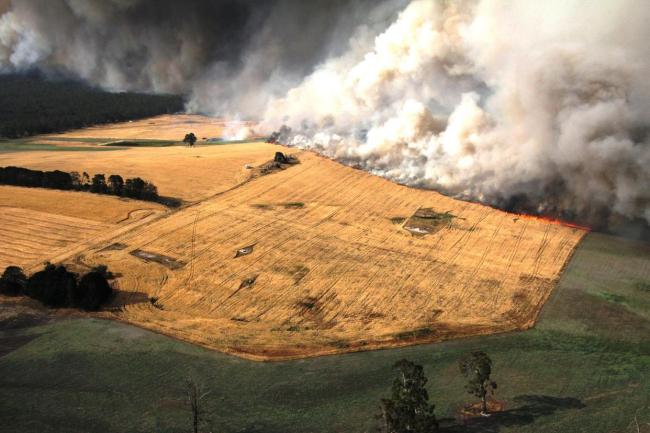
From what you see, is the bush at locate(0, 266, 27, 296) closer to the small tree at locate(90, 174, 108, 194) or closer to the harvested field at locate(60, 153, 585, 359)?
the harvested field at locate(60, 153, 585, 359)

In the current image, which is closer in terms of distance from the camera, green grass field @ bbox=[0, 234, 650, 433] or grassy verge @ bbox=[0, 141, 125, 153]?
green grass field @ bbox=[0, 234, 650, 433]

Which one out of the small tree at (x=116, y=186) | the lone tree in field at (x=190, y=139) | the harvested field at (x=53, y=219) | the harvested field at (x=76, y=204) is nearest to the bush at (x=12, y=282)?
the harvested field at (x=53, y=219)

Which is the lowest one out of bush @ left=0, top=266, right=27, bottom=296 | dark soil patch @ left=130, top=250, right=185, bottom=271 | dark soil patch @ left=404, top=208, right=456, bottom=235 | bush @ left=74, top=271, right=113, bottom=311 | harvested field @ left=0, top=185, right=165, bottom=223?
bush @ left=74, top=271, right=113, bottom=311

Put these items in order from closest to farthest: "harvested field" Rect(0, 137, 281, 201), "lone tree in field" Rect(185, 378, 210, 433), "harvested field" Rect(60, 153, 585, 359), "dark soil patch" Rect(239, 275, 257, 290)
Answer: "lone tree in field" Rect(185, 378, 210, 433) < "harvested field" Rect(60, 153, 585, 359) < "dark soil patch" Rect(239, 275, 257, 290) < "harvested field" Rect(0, 137, 281, 201)

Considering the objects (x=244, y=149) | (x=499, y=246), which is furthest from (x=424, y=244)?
(x=244, y=149)

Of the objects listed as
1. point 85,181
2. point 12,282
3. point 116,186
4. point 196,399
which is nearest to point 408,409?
point 196,399

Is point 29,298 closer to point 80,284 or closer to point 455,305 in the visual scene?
point 80,284

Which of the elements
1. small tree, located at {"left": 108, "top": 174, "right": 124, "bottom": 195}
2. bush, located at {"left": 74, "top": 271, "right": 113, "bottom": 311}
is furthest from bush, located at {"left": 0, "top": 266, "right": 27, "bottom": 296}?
small tree, located at {"left": 108, "top": 174, "right": 124, "bottom": 195}
